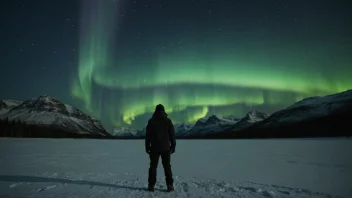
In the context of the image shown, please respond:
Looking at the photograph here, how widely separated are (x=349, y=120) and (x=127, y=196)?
20278 centimetres

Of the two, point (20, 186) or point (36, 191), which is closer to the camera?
point (36, 191)

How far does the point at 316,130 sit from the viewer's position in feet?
567

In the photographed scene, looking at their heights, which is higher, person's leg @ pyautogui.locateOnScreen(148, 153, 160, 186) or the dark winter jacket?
the dark winter jacket

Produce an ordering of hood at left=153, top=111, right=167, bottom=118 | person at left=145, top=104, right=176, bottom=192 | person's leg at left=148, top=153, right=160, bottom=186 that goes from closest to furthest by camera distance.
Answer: person's leg at left=148, top=153, right=160, bottom=186, person at left=145, top=104, right=176, bottom=192, hood at left=153, top=111, right=167, bottom=118

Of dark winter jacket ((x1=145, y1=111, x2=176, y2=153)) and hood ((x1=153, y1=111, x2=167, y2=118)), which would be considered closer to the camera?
dark winter jacket ((x1=145, y1=111, x2=176, y2=153))

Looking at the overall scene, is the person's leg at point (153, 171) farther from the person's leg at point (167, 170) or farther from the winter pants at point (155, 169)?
the person's leg at point (167, 170)

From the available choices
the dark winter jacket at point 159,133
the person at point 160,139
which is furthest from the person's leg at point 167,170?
the dark winter jacket at point 159,133

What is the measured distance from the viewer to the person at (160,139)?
309 inches

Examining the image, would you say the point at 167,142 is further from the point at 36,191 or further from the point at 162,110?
the point at 36,191

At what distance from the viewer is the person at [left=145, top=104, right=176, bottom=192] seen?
25.7ft

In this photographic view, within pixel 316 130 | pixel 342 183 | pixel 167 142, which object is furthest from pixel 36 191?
pixel 316 130

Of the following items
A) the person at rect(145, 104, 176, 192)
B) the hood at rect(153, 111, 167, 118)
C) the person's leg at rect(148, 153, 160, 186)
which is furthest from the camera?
the hood at rect(153, 111, 167, 118)

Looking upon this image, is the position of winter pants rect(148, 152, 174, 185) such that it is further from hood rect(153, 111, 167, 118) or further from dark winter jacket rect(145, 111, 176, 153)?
hood rect(153, 111, 167, 118)

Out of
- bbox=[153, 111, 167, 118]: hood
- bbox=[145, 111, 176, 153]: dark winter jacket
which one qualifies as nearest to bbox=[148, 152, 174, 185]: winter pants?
bbox=[145, 111, 176, 153]: dark winter jacket
